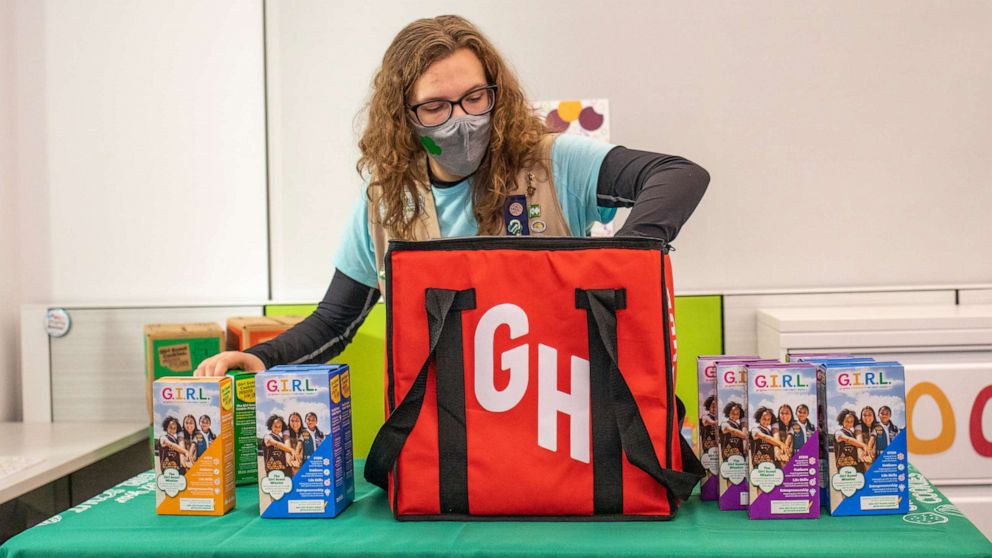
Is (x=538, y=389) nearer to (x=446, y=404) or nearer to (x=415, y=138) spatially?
(x=446, y=404)

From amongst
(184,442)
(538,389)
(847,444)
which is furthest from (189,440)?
(847,444)

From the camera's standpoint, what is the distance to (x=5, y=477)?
192cm

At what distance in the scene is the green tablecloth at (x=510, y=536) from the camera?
3.24 feet

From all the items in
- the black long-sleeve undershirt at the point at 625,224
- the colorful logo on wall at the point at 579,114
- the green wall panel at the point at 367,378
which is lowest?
the green wall panel at the point at 367,378

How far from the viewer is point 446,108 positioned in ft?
4.79

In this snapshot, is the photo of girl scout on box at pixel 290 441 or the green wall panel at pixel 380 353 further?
the green wall panel at pixel 380 353

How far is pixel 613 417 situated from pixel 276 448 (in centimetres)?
44

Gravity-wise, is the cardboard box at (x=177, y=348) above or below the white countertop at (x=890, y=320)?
below

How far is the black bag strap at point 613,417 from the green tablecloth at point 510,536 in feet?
0.15

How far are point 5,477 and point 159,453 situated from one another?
1.00 metres

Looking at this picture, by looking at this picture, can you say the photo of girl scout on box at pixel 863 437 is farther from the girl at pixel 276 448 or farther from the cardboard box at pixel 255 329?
the cardboard box at pixel 255 329

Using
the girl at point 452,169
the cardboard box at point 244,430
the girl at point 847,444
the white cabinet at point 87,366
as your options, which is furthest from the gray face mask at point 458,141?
the white cabinet at point 87,366

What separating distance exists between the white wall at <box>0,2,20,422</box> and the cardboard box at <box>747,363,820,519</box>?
7.81 feet

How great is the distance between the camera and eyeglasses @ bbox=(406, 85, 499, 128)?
4.76 feet
